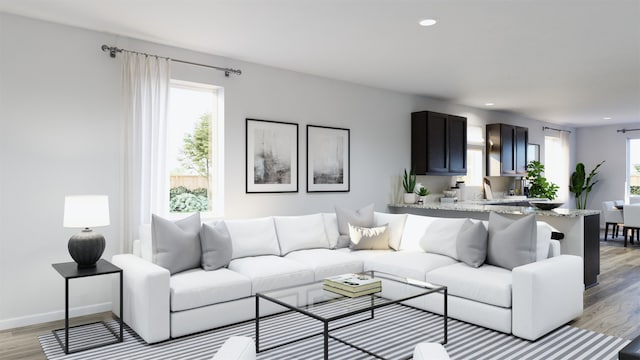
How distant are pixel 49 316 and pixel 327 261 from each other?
245cm

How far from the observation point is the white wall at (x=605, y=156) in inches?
402

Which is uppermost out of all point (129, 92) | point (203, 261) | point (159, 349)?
point (129, 92)

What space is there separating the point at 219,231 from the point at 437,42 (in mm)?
2712

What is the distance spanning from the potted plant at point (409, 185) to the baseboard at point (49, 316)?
4.20 m

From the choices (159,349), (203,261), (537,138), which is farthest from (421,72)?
(537,138)

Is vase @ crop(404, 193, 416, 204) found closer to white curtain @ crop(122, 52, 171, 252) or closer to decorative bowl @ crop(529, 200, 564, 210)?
decorative bowl @ crop(529, 200, 564, 210)

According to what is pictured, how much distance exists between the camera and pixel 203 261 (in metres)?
3.79

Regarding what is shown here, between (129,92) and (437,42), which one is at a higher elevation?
(437,42)

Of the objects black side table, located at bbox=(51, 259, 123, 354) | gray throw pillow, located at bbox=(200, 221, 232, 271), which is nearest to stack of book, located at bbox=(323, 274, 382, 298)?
gray throw pillow, located at bbox=(200, 221, 232, 271)

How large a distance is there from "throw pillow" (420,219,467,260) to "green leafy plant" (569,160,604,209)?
7696 millimetres

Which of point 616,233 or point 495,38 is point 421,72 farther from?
point 616,233

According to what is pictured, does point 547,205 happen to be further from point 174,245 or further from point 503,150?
point 174,245

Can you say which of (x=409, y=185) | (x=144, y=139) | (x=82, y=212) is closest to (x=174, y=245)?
(x=82, y=212)

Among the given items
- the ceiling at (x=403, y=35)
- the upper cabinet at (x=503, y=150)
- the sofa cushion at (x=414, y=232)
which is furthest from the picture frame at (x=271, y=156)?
the upper cabinet at (x=503, y=150)
